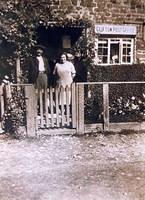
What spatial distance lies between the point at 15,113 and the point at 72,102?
1.33 metres

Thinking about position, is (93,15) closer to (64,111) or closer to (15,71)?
(15,71)

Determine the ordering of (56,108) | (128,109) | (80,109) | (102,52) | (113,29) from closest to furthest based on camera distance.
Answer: (56,108)
(80,109)
(128,109)
(113,29)
(102,52)

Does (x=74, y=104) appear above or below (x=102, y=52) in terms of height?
below

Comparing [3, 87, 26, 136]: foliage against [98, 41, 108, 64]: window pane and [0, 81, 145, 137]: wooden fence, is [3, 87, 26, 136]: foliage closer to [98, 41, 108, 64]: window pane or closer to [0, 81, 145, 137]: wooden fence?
[0, 81, 145, 137]: wooden fence

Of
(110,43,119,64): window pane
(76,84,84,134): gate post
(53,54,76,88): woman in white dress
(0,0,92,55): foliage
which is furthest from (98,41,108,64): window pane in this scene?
(76,84,84,134): gate post

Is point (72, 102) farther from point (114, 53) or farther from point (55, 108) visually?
point (114, 53)

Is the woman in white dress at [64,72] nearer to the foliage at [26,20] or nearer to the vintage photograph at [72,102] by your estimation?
the vintage photograph at [72,102]

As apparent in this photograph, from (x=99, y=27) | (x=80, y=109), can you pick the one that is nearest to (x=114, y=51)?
(x=99, y=27)

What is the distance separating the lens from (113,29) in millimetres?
14539

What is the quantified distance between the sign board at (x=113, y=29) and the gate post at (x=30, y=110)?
522 centimetres

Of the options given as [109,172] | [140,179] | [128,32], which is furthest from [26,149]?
[128,32]

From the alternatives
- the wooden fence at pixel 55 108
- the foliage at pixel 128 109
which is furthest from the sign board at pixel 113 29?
the wooden fence at pixel 55 108

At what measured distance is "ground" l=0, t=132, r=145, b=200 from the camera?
257 inches

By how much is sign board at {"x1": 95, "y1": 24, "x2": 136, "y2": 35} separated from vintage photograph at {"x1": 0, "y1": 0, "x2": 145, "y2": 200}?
0.11 feet
